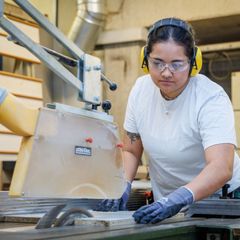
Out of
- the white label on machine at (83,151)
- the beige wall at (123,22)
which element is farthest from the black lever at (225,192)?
the beige wall at (123,22)

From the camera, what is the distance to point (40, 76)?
171 inches

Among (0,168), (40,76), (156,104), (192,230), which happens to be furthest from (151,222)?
(40,76)

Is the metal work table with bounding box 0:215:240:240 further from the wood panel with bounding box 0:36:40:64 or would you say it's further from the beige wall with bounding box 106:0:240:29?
the beige wall with bounding box 106:0:240:29

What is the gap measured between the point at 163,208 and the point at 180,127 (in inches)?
15.3

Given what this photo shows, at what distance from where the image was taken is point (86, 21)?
4305mm

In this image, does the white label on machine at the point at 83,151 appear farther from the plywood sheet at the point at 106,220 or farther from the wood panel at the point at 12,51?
the wood panel at the point at 12,51

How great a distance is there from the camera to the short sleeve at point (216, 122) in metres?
1.56

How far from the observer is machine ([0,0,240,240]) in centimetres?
109

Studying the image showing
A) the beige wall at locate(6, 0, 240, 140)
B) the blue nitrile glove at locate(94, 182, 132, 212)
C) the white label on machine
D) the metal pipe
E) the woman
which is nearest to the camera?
the white label on machine

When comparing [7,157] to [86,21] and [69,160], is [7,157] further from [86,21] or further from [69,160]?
[69,160]

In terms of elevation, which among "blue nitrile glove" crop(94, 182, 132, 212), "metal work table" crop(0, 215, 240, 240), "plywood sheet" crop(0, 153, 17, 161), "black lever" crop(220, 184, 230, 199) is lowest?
"metal work table" crop(0, 215, 240, 240)

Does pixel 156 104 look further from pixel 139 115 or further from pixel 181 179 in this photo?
pixel 181 179

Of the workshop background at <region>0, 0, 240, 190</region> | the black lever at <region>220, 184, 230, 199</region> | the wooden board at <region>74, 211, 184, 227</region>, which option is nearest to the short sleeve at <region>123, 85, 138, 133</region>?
the black lever at <region>220, 184, 230, 199</region>

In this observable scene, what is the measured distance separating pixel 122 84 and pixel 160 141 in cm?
291
